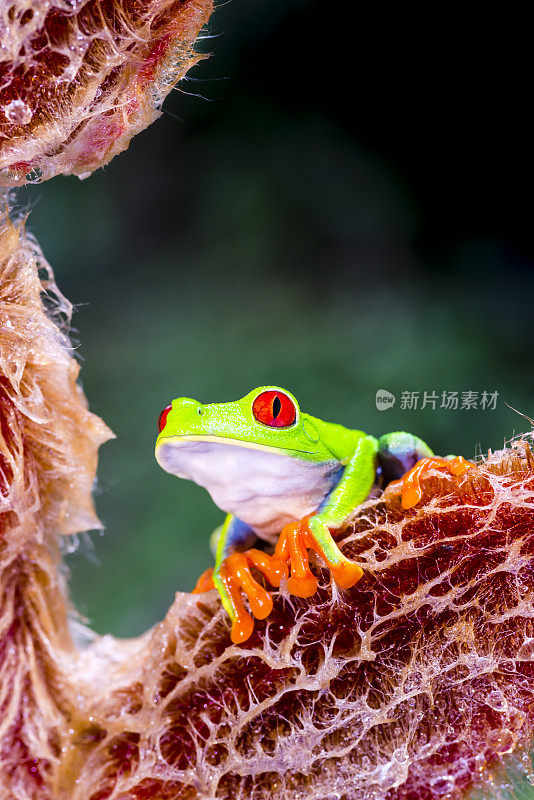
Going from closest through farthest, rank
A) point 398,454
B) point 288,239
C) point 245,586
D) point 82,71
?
1. point 82,71
2. point 245,586
3. point 398,454
4. point 288,239

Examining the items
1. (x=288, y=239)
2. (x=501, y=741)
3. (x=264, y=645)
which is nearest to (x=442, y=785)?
(x=501, y=741)

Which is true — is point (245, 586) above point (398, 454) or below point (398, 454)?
below

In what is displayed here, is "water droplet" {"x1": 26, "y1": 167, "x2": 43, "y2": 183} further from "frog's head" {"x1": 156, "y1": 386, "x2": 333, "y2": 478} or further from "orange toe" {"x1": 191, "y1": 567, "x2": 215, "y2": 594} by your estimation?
"orange toe" {"x1": 191, "y1": 567, "x2": 215, "y2": 594}

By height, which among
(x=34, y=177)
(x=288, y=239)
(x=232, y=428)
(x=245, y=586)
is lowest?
(x=245, y=586)

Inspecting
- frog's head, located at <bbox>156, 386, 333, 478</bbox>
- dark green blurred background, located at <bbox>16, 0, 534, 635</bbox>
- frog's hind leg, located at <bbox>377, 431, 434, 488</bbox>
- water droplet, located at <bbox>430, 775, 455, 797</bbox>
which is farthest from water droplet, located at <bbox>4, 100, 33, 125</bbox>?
dark green blurred background, located at <bbox>16, 0, 534, 635</bbox>

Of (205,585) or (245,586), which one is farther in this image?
(205,585)

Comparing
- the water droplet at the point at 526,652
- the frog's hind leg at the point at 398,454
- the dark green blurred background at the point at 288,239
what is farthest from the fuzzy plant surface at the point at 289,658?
the dark green blurred background at the point at 288,239

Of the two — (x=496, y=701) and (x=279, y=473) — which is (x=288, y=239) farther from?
(x=496, y=701)

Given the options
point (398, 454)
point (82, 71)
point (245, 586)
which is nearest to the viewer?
point (82, 71)

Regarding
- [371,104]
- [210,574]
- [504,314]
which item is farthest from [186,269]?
[210,574]
